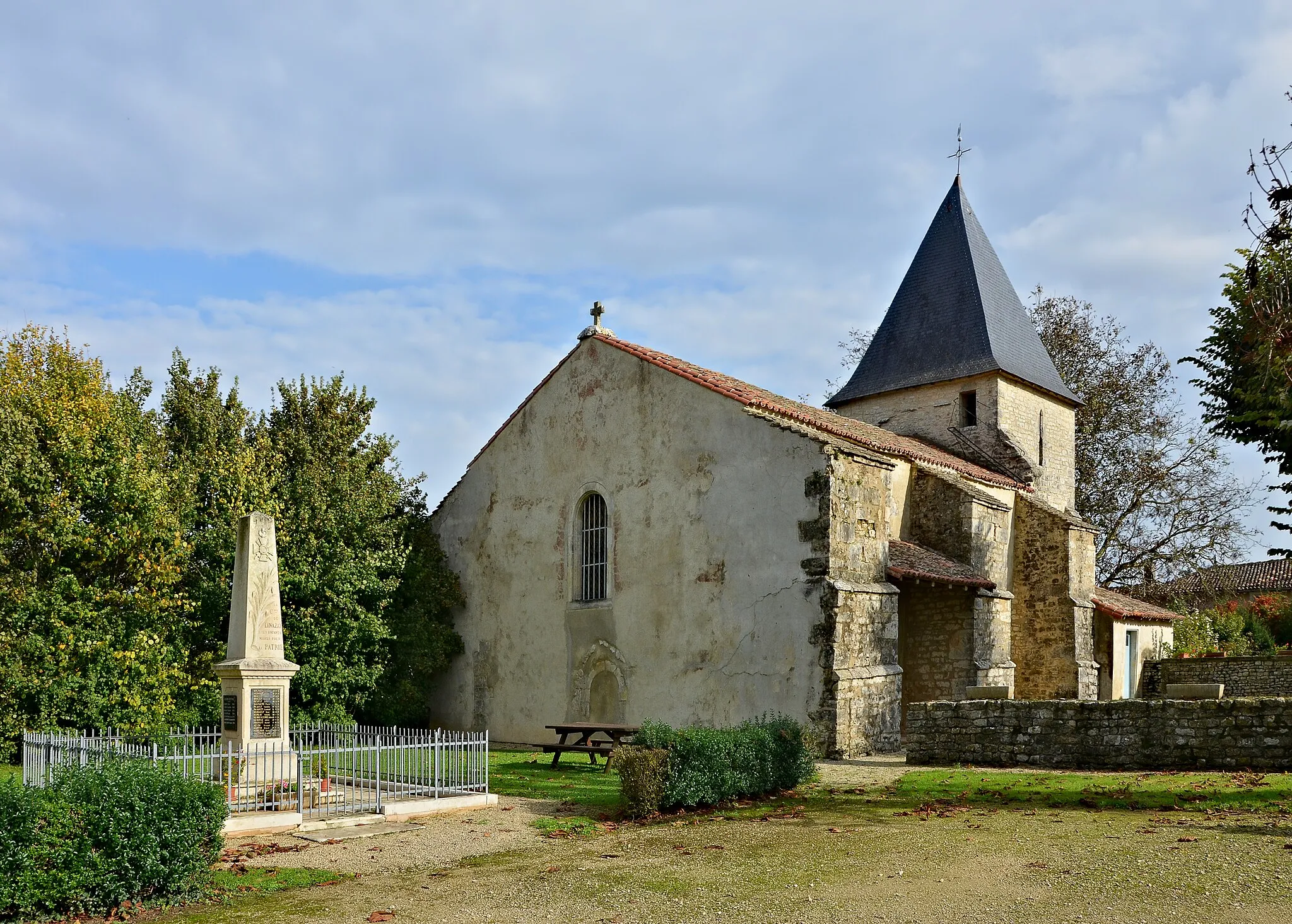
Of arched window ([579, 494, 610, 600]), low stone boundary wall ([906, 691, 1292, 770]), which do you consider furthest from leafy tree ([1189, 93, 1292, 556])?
arched window ([579, 494, 610, 600])

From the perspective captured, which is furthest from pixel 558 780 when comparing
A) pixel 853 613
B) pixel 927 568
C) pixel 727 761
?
pixel 927 568

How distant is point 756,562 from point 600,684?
4.63 metres

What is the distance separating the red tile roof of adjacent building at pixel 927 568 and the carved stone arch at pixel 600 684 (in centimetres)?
555

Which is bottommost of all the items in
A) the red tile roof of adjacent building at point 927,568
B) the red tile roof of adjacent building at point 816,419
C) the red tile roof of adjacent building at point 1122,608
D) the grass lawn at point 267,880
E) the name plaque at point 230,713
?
the grass lawn at point 267,880

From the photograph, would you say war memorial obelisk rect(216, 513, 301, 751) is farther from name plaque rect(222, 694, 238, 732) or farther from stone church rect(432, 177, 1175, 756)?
stone church rect(432, 177, 1175, 756)

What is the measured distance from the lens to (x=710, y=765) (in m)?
12.2

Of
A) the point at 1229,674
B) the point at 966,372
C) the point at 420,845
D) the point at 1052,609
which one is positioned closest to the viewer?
the point at 420,845

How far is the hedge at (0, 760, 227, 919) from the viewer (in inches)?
287

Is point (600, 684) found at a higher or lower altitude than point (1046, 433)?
lower

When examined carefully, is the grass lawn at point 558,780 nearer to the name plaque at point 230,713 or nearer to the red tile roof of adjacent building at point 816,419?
the name plaque at point 230,713

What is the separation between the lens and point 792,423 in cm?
1916

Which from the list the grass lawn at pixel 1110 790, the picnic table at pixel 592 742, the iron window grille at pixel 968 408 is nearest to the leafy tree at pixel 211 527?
the picnic table at pixel 592 742

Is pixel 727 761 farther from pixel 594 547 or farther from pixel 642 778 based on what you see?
pixel 594 547

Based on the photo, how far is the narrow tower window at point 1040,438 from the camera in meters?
28.0
